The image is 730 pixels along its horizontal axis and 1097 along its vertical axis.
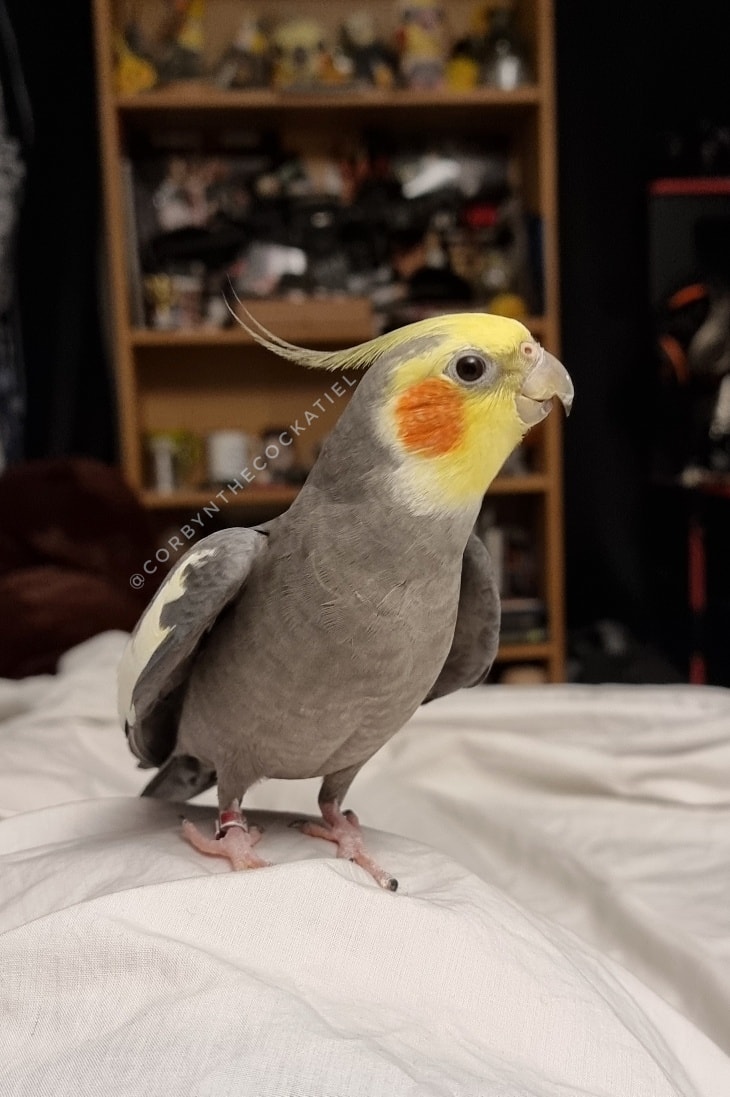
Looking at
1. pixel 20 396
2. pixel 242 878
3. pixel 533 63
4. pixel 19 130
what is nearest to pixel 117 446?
pixel 20 396

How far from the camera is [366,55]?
77.5 inches

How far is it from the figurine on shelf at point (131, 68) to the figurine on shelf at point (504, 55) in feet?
2.40

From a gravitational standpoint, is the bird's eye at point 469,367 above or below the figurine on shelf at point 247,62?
below

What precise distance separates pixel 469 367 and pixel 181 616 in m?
0.22

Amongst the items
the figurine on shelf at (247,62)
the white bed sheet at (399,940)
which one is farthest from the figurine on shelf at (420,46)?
the white bed sheet at (399,940)

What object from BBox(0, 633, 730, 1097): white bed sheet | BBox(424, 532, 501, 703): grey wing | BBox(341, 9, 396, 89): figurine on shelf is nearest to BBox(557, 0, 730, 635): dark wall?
BBox(341, 9, 396, 89): figurine on shelf

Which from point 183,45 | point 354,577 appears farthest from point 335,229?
point 354,577

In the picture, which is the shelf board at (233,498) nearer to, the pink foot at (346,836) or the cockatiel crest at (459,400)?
the pink foot at (346,836)

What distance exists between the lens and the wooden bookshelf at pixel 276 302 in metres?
1.83

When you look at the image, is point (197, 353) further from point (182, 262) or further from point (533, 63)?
point (533, 63)

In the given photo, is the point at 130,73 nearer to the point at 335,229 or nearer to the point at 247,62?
the point at 247,62

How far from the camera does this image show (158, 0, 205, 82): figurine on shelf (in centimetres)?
193

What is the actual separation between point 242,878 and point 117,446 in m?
1.81

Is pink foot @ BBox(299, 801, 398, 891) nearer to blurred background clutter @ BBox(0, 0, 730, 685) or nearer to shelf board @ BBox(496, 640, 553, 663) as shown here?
blurred background clutter @ BBox(0, 0, 730, 685)
